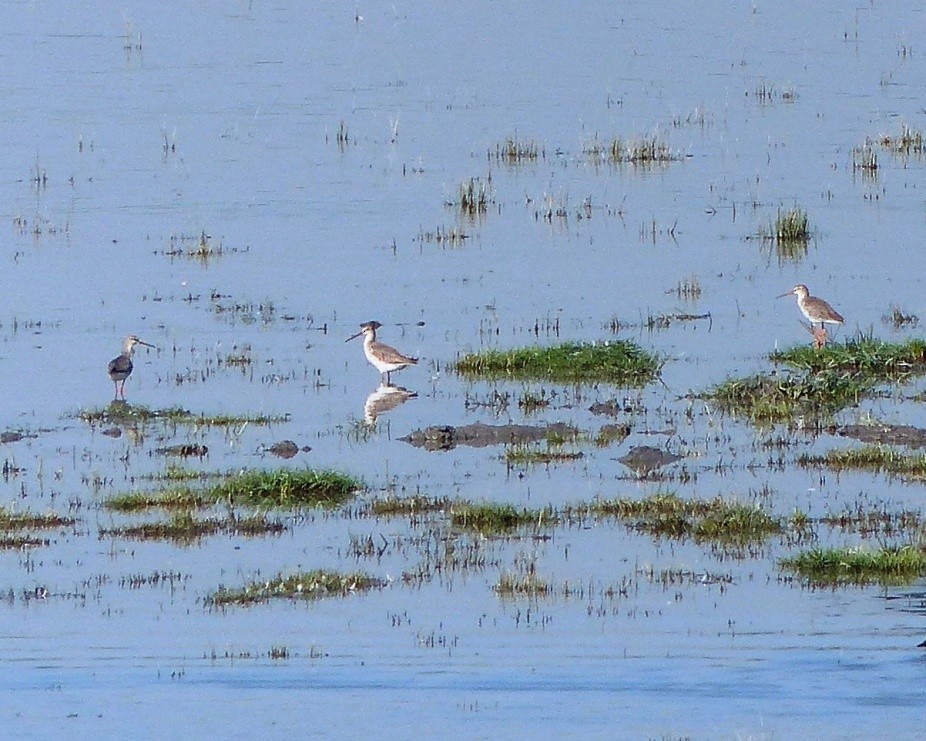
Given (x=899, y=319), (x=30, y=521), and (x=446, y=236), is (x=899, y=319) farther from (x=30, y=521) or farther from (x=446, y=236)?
(x=30, y=521)

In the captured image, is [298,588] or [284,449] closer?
[298,588]

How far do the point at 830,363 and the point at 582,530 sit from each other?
192 inches

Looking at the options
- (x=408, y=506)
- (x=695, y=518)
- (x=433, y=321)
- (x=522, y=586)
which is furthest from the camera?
(x=433, y=321)

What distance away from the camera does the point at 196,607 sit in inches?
489

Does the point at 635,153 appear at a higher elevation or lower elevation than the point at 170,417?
higher

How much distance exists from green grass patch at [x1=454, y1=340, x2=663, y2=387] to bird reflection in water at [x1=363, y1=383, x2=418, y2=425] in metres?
0.78

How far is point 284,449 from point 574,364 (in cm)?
346

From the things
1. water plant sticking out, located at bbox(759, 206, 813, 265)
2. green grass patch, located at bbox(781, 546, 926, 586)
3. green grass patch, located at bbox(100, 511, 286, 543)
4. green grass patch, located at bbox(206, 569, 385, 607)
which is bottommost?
green grass patch, located at bbox(206, 569, 385, 607)

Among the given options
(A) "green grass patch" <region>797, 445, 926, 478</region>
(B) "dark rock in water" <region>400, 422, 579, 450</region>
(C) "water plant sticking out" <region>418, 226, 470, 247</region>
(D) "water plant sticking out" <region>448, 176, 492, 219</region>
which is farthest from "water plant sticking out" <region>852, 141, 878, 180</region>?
(A) "green grass patch" <region>797, 445, 926, 478</region>

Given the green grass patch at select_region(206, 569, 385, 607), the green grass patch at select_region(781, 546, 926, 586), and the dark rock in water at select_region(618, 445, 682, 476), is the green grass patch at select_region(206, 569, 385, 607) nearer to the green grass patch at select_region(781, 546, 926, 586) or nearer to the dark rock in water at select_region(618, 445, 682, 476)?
the green grass patch at select_region(781, 546, 926, 586)

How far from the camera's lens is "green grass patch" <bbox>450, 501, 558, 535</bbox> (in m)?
14.0

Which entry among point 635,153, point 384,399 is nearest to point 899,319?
point 384,399

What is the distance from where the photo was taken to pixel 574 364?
18.7 m

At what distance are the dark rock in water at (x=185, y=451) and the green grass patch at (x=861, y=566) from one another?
521cm
